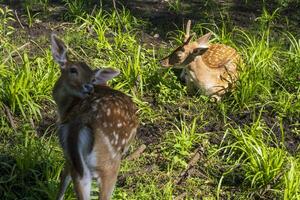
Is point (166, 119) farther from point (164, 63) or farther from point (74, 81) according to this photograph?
point (74, 81)

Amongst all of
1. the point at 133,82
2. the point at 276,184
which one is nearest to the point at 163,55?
the point at 133,82

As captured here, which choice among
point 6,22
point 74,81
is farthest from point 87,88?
point 6,22

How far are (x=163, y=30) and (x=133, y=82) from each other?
63.8 inches

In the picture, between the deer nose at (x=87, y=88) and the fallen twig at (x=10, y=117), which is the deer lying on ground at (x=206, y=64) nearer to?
the fallen twig at (x=10, y=117)

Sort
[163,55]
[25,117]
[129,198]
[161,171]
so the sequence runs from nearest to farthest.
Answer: [129,198] < [161,171] < [25,117] < [163,55]

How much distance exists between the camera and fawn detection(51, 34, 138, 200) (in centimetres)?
395

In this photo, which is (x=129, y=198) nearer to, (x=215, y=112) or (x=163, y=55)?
(x=215, y=112)

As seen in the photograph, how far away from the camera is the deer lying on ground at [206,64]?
617cm

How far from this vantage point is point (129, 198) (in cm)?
486

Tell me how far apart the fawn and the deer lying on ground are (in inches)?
62.6

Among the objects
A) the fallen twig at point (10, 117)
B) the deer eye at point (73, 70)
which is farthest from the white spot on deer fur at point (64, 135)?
the fallen twig at point (10, 117)

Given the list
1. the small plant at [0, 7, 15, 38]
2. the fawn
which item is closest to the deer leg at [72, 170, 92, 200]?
the fawn

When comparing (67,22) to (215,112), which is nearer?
(215,112)

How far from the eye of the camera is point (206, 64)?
648 centimetres
